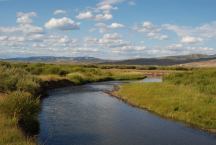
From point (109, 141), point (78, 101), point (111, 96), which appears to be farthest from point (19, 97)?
point (111, 96)

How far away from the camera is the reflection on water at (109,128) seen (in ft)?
81.3

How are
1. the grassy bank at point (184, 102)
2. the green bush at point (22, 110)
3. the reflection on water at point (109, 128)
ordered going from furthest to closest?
the grassy bank at point (184, 102), the green bush at point (22, 110), the reflection on water at point (109, 128)

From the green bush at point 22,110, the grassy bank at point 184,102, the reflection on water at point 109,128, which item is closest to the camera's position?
the reflection on water at point 109,128

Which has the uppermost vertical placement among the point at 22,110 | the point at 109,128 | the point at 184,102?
the point at 22,110

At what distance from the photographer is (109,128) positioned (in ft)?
95.1

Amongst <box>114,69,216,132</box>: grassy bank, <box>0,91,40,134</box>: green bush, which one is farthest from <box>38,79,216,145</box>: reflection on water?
<box>114,69,216,132</box>: grassy bank

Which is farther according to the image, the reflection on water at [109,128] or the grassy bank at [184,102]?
the grassy bank at [184,102]

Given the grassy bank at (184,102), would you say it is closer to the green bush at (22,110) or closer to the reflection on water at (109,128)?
the reflection on water at (109,128)

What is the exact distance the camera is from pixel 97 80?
8962cm

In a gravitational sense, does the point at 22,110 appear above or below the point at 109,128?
above

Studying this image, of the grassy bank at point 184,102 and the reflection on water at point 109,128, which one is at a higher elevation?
the grassy bank at point 184,102

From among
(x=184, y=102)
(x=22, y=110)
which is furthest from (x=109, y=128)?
(x=184, y=102)

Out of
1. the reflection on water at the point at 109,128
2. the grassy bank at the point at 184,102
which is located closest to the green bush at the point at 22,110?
the reflection on water at the point at 109,128

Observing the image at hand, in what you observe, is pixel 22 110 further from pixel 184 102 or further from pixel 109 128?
pixel 184 102
